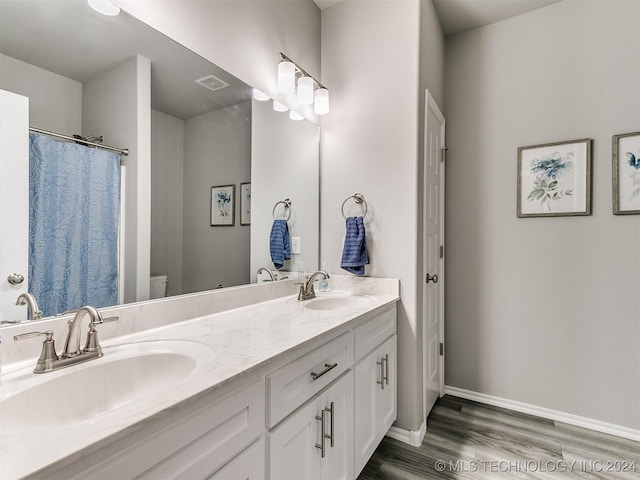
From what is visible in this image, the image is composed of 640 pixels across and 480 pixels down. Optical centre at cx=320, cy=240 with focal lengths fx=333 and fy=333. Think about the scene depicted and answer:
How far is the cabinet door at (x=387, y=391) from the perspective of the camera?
1712 millimetres

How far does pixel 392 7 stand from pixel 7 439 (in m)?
2.43

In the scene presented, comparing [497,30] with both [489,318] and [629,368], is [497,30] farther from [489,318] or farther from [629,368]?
[629,368]

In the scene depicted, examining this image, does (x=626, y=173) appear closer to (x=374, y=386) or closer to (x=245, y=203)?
(x=374, y=386)

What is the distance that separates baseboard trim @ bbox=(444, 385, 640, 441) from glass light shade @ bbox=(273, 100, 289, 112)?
231 centimetres

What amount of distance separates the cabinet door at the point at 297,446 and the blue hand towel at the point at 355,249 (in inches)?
37.0

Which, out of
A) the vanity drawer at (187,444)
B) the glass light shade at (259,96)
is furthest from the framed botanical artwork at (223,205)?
the vanity drawer at (187,444)

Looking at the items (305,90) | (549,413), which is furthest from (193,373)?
(549,413)

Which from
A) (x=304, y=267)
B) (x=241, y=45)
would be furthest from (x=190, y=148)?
(x=304, y=267)

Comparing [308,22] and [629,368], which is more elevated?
[308,22]

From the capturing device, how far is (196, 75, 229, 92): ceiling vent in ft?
4.88

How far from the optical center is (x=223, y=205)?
61.9 inches

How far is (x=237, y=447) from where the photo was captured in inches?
33.3

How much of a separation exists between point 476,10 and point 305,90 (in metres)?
1.33

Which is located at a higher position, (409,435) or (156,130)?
(156,130)
